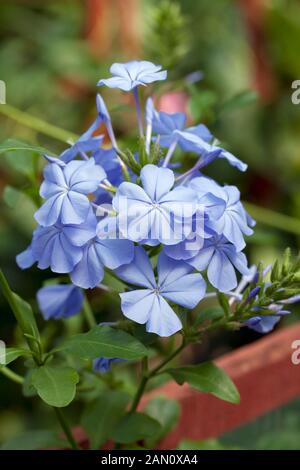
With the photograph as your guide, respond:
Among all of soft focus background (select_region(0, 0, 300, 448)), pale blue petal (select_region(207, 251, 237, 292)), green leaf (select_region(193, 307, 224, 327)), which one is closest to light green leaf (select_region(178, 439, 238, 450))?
green leaf (select_region(193, 307, 224, 327))

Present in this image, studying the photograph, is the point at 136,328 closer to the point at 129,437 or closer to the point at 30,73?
the point at 129,437

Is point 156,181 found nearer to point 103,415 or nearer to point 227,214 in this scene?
point 227,214

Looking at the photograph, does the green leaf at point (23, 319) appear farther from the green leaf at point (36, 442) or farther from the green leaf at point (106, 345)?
the green leaf at point (36, 442)

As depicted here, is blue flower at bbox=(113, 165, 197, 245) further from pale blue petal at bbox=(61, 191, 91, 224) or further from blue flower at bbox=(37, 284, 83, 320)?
blue flower at bbox=(37, 284, 83, 320)

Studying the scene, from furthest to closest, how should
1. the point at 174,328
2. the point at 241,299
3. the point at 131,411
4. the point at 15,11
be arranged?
the point at 15,11 < the point at 131,411 < the point at 241,299 < the point at 174,328

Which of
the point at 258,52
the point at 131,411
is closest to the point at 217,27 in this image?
the point at 258,52

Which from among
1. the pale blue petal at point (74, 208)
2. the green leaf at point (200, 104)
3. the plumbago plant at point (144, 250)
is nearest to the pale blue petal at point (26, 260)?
the plumbago plant at point (144, 250)

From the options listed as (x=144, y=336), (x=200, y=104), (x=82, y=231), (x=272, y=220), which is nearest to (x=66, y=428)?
(x=144, y=336)
